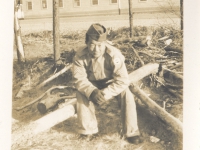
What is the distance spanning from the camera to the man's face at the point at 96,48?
375 centimetres

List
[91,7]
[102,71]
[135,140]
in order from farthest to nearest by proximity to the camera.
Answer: [91,7] → [102,71] → [135,140]

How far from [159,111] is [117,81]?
49 cm

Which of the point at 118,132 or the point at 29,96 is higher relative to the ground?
the point at 29,96

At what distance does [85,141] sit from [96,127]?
0.17 m

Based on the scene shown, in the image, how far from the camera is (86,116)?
12.3 ft

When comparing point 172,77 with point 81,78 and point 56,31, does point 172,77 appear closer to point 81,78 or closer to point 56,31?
point 81,78

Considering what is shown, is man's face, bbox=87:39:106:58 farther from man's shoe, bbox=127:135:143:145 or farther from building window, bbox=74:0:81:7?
man's shoe, bbox=127:135:143:145

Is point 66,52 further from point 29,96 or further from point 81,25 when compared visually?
point 29,96

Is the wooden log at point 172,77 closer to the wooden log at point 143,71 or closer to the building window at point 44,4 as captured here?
the wooden log at point 143,71

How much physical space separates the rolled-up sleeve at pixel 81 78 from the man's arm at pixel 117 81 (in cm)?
16

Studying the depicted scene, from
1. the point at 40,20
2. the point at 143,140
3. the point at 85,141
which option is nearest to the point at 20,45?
the point at 40,20

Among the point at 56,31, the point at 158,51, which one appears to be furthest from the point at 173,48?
the point at 56,31

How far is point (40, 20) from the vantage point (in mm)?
4004

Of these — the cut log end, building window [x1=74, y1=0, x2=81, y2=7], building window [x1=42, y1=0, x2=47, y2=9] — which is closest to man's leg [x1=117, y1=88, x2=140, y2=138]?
the cut log end
